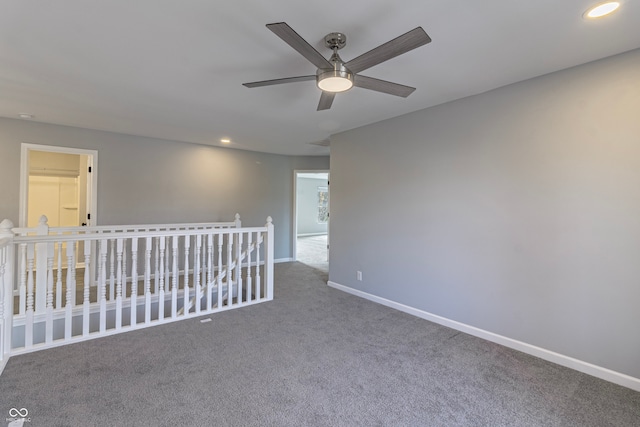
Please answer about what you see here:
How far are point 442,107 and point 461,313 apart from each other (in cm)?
219

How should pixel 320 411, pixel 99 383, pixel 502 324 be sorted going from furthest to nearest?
pixel 502 324, pixel 99 383, pixel 320 411

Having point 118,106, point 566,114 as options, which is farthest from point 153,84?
point 566,114

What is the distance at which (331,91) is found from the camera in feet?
6.88

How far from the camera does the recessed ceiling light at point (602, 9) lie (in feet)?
5.36

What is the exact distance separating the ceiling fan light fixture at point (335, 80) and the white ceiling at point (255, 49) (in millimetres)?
277

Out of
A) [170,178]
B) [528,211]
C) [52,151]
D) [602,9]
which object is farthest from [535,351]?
[52,151]

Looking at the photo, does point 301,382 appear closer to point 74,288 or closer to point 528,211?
point 528,211

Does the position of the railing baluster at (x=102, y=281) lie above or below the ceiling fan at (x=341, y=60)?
below

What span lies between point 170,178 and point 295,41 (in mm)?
4309

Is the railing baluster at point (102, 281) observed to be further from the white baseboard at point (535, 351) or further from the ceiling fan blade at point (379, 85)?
the white baseboard at point (535, 351)

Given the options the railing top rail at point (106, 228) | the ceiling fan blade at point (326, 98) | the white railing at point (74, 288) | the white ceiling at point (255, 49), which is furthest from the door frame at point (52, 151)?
the ceiling fan blade at point (326, 98)

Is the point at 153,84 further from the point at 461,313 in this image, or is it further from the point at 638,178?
the point at 638,178

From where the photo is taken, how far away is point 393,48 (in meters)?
1.65

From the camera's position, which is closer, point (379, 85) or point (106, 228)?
point (379, 85)
